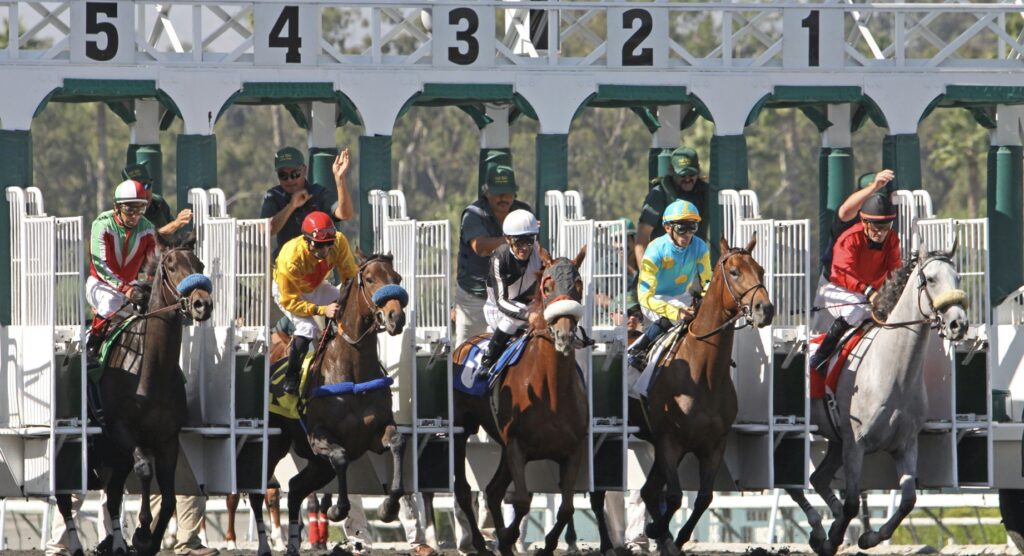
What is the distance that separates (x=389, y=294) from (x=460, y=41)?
2892 millimetres

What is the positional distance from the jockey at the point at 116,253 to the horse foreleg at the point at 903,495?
5.06 meters

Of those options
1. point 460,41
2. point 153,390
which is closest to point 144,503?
point 153,390

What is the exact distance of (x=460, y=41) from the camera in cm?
1554

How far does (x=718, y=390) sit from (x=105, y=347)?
401cm

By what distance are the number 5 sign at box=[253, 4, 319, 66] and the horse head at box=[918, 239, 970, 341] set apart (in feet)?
14.9

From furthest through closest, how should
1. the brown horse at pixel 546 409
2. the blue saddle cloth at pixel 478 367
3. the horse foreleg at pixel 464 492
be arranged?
the horse foreleg at pixel 464 492
the blue saddle cloth at pixel 478 367
the brown horse at pixel 546 409

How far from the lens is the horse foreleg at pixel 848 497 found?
46.7 ft

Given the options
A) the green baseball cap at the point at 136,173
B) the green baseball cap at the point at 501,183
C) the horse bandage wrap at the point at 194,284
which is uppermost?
the green baseball cap at the point at 136,173

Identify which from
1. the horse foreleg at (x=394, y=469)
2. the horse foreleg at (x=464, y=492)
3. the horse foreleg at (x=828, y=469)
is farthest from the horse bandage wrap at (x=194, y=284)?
the horse foreleg at (x=828, y=469)

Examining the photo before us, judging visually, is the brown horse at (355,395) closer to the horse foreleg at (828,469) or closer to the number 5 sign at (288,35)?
the number 5 sign at (288,35)

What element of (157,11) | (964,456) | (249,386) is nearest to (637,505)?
(964,456)

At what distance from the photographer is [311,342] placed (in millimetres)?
14484

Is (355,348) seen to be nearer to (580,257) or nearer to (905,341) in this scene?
(580,257)

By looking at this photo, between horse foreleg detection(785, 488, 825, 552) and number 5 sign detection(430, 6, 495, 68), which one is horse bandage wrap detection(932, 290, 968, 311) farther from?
number 5 sign detection(430, 6, 495, 68)
